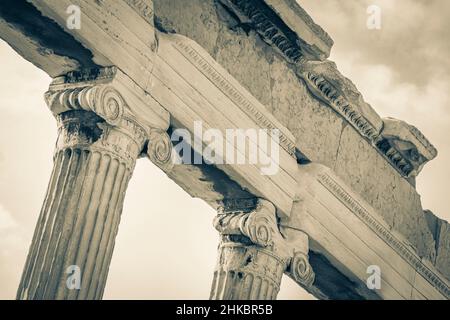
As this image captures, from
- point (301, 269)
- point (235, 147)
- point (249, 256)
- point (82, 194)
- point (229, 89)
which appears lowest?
point (82, 194)

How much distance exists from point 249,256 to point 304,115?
5.59ft

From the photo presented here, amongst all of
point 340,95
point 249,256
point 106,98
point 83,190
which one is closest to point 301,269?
point 249,256

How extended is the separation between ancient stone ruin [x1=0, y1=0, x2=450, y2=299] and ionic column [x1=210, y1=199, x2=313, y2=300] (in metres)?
0.01

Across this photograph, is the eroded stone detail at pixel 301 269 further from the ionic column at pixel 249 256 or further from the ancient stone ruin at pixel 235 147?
the ionic column at pixel 249 256

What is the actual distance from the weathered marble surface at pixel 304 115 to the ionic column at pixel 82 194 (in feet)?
3.86

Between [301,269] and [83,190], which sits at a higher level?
[301,269]

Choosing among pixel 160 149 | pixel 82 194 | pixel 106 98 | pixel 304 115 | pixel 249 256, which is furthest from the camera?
pixel 304 115

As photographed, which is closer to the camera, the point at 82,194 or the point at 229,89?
the point at 82,194

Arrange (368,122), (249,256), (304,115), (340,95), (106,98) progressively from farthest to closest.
Answer: (368,122) < (340,95) < (304,115) < (249,256) < (106,98)

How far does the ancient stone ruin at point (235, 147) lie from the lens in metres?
10.4

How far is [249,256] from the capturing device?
1197 centimetres

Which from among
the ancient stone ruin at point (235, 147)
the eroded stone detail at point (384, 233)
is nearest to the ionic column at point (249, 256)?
the ancient stone ruin at point (235, 147)

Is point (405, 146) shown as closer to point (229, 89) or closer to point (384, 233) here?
point (384, 233)

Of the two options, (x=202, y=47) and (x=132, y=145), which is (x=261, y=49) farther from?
(x=132, y=145)
